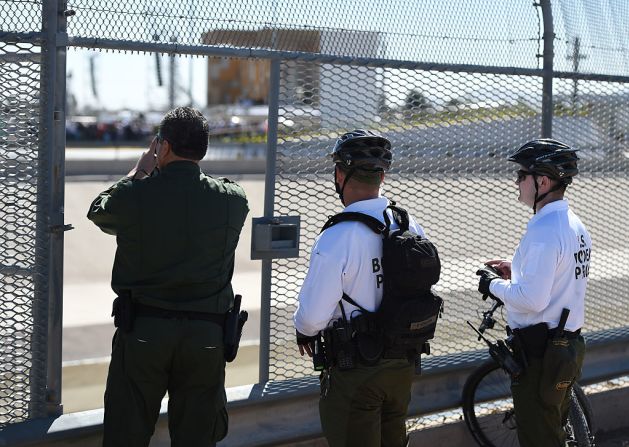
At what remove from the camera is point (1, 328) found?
14.2 ft

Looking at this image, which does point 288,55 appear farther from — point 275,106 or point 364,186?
point 364,186

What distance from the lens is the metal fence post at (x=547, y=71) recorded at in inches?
231

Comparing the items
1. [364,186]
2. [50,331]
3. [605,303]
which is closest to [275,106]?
[364,186]

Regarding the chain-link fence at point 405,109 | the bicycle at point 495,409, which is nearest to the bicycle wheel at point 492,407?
the bicycle at point 495,409

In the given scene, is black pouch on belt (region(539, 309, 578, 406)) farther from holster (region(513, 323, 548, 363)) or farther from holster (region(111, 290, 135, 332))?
holster (region(111, 290, 135, 332))

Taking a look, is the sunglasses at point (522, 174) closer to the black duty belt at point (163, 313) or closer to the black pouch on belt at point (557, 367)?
the black pouch on belt at point (557, 367)

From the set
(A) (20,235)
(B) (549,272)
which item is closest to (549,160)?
(B) (549,272)

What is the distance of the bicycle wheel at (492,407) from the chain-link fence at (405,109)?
29 centimetres

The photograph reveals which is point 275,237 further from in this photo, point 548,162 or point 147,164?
point 548,162

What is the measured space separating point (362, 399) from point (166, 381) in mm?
857

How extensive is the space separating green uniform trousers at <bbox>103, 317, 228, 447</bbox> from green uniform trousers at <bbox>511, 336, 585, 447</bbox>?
4.82ft

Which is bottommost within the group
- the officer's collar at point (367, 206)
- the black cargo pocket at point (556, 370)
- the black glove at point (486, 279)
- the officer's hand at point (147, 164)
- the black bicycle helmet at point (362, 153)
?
the black cargo pocket at point (556, 370)

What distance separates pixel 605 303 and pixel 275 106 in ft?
10.3

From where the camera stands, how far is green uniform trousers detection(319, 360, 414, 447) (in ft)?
12.6
